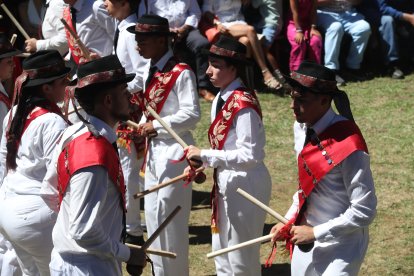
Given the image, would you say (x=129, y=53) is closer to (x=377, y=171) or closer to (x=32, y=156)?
(x=32, y=156)

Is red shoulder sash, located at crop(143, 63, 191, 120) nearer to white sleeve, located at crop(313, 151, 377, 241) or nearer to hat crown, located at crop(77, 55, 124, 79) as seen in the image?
hat crown, located at crop(77, 55, 124, 79)

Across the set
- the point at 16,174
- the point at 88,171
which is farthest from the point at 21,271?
the point at 88,171

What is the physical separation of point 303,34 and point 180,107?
6.20 m

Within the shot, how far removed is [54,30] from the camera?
1048 cm

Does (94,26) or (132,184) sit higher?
(94,26)

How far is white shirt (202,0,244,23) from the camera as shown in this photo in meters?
13.3

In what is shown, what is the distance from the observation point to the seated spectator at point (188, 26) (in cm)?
1238

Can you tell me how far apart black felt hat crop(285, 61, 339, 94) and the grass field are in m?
3.07

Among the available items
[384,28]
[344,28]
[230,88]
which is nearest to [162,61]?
[230,88]

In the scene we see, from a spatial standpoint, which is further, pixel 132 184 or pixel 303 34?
pixel 303 34

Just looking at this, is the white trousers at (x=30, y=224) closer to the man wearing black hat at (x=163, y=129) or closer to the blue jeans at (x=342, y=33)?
the man wearing black hat at (x=163, y=129)

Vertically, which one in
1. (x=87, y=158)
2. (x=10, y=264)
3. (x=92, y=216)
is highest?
(x=87, y=158)

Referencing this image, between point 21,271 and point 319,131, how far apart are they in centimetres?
284

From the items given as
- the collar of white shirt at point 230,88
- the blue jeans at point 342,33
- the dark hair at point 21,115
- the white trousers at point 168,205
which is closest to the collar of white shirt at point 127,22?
the white trousers at point 168,205
